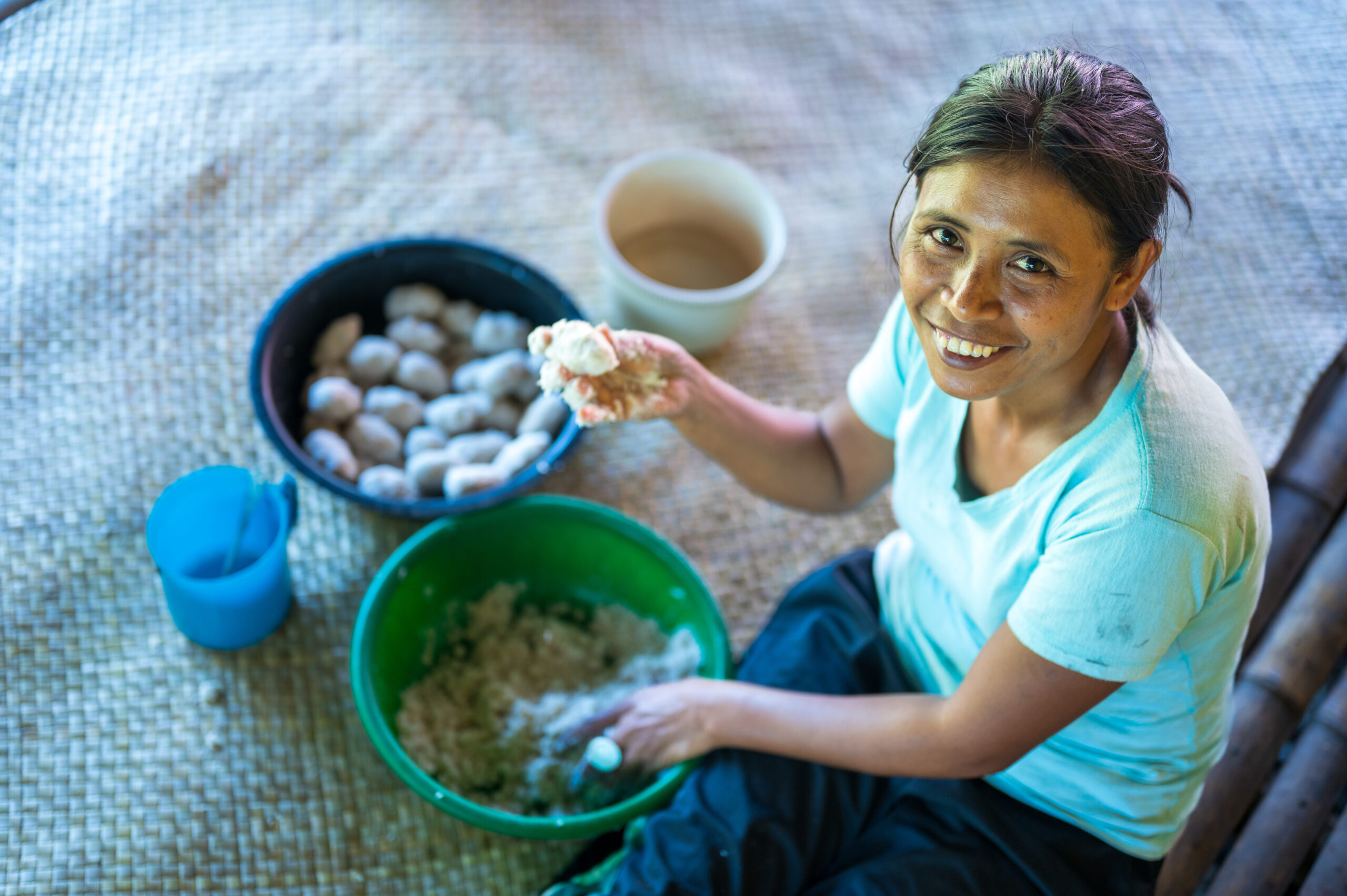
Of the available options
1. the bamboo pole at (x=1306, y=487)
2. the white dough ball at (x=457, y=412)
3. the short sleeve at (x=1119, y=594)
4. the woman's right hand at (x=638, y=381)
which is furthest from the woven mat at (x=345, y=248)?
the woman's right hand at (x=638, y=381)

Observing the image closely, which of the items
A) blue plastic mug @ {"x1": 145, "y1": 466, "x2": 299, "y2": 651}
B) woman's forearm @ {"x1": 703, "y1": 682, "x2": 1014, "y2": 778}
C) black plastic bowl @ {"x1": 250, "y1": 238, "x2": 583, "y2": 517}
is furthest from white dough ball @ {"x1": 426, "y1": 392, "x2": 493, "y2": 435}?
woman's forearm @ {"x1": 703, "y1": 682, "x2": 1014, "y2": 778}

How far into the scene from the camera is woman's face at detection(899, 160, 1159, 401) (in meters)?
0.58

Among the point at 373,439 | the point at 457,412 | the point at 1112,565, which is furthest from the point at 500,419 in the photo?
the point at 1112,565

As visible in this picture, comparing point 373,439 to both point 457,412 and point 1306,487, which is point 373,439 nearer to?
point 457,412

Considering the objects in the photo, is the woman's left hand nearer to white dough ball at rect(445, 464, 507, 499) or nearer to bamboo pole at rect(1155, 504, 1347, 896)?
white dough ball at rect(445, 464, 507, 499)

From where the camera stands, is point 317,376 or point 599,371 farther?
point 317,376

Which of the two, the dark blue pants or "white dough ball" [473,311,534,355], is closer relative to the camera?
the dark blue pants

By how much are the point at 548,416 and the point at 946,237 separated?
66cm

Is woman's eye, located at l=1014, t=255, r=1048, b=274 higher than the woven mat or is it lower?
higher

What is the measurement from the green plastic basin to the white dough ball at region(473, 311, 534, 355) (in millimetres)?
271

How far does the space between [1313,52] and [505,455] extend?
91 cm

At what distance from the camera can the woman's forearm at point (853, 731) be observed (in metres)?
0.79

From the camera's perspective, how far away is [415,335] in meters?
1.27

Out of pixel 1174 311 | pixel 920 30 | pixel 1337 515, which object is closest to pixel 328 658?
pixel 1174 311
